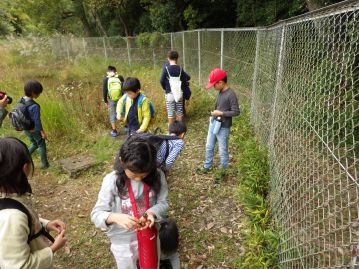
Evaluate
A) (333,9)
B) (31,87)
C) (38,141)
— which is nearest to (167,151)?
(333,9)

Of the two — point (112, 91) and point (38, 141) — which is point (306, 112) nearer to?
point (38, 141)

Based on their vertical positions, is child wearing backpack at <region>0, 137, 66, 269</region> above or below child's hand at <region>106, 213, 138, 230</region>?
above

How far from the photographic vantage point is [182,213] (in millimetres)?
3934

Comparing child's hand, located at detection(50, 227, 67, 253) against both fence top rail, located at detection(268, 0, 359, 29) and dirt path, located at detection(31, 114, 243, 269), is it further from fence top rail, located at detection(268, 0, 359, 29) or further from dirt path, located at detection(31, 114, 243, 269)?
fence top rail, located at detection(268, 0, 359, 29)

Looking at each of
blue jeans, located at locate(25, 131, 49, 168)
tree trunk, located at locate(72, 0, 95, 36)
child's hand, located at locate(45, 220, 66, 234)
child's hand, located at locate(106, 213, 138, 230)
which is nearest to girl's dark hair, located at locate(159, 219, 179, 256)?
child's hand, located at locate(106, 213, 138, 230)

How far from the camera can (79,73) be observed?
1425 centimetres

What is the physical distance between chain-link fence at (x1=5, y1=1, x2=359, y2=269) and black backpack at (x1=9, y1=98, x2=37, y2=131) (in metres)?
3.57

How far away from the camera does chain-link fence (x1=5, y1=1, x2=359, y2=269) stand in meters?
1.69

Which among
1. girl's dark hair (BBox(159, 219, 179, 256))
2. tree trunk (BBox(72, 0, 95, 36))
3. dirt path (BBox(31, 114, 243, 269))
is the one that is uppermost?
tree trunk (BBox(72, 0, 95, 36))

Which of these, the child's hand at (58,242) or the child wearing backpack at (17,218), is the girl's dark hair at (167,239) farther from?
the child wearing backpack at (17,218)

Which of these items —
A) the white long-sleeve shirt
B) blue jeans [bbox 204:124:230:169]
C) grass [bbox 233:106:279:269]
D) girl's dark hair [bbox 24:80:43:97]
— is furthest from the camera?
girl's dark hair [bbox 24:80:43:97]

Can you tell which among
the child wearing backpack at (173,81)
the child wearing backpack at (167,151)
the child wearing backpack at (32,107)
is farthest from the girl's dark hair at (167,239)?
the child wearing backpack at (173,81)

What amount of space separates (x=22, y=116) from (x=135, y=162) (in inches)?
127

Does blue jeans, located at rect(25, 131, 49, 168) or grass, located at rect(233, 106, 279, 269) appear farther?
blue jeans, located at rect(25, 131, 49, 168)
